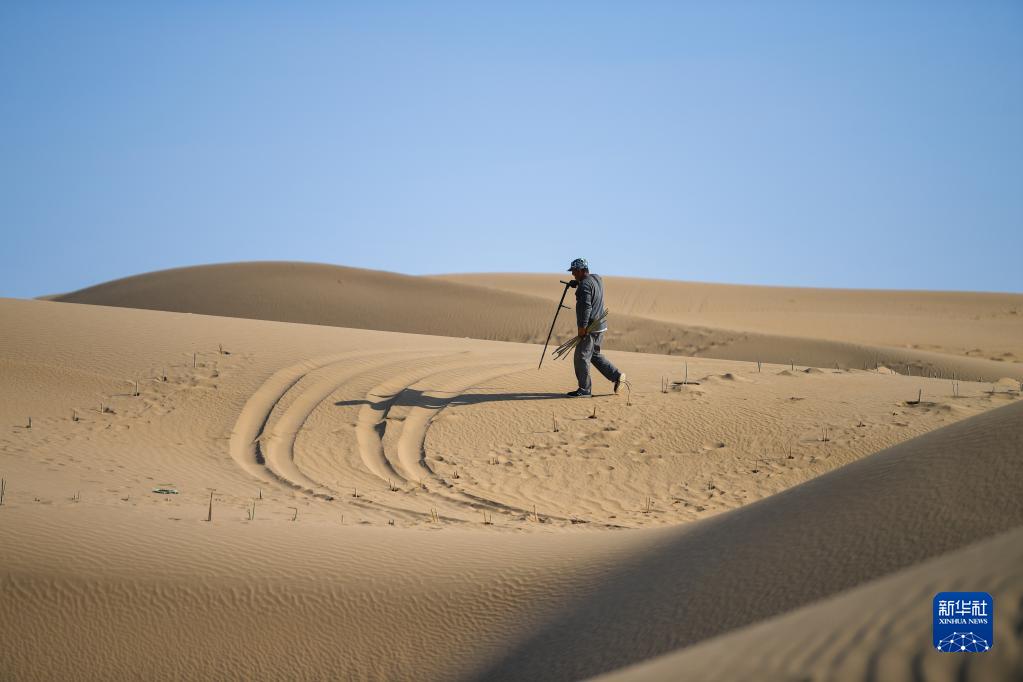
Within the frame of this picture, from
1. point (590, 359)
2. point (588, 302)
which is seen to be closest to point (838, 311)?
point (590, 359)

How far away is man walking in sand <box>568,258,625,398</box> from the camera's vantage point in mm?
11039

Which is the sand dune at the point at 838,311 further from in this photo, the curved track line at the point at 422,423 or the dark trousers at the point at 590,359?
the dark trousers at the point at 590,359

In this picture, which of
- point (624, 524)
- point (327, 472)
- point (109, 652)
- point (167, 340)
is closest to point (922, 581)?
point (109, 652)

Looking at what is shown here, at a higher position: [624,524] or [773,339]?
[773,339]

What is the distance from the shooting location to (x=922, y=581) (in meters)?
2.96

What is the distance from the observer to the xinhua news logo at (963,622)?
233 centimetres

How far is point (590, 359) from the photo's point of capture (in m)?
11.5

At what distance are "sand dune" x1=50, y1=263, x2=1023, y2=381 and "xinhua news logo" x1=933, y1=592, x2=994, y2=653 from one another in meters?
16.1

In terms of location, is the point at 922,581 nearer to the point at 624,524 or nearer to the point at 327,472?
the point at 624,524

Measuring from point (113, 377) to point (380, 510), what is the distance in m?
5.93

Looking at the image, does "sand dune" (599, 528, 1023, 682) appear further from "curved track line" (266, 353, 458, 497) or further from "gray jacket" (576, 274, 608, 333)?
"gray jacket" (576, 274, 608, 333)

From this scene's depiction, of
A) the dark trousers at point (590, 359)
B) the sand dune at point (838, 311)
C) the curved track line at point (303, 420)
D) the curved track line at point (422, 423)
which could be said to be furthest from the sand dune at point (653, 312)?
the curved track line at point (303, 420)

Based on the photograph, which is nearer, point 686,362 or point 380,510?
point 380,510

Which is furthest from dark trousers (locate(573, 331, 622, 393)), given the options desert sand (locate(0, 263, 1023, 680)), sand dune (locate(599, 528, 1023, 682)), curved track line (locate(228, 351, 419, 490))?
sand dune (locate(599, 528, 1023, 682))
